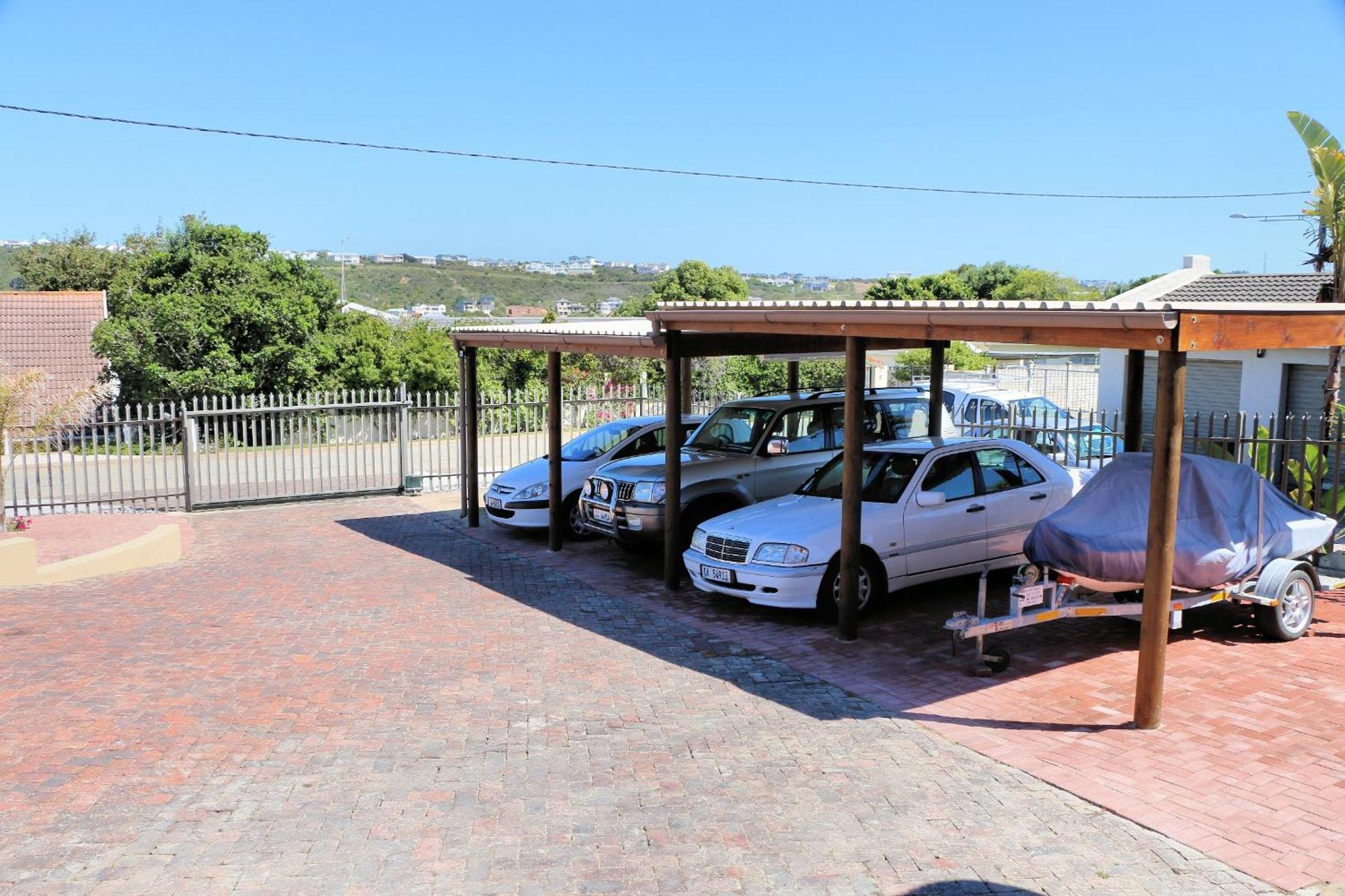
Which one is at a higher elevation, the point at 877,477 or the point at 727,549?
the point at 877,477

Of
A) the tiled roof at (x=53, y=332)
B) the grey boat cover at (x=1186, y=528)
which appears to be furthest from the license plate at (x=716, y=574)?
the tiled roof at (x=53, y=332)

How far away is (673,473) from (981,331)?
4249mm

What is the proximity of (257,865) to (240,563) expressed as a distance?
316 inches

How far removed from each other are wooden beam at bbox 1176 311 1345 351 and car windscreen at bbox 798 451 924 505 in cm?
341

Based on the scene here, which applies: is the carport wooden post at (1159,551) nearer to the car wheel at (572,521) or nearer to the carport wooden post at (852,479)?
the carport wooden post at (852,479)

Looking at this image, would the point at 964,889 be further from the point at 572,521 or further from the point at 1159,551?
the point at 572,521

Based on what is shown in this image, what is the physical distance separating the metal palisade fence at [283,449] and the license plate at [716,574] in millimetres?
8099

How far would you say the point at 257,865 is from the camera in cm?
527

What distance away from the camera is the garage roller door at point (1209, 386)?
23.0 meters

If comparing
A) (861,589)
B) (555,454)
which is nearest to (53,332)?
(555,454)

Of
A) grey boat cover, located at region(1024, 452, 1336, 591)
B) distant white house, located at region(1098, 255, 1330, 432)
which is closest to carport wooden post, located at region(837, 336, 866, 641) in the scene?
grey boat cover, located at region(1024, 452, 1336, 591)

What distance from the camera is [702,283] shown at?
159ft

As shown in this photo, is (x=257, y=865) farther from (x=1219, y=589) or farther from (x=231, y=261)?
(x=231, y=261)

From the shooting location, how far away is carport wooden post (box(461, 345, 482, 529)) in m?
15.4
